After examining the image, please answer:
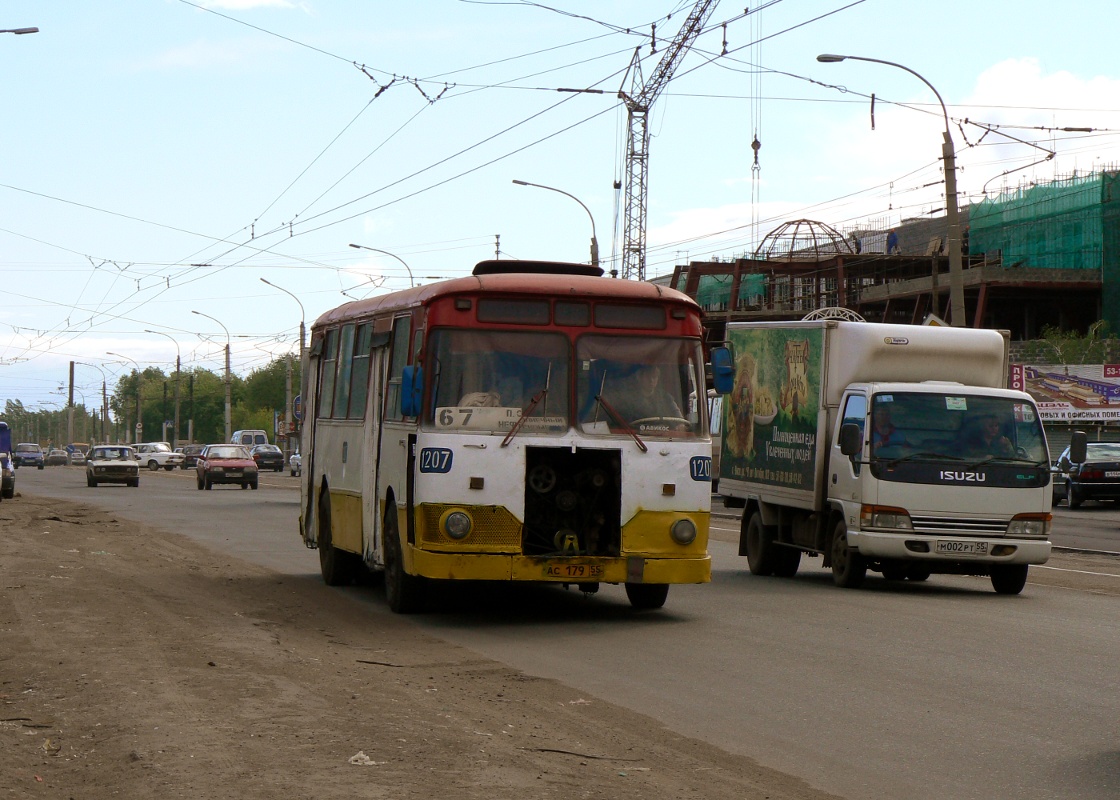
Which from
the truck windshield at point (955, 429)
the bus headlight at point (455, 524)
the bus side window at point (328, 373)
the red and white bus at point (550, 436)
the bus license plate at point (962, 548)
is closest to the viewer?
the bus headlight at point (455, 524)

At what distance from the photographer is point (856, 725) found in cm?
827

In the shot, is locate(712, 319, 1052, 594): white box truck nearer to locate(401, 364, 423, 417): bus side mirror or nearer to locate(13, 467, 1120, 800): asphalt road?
locate(13, 467, 1120, 800): asphalt road

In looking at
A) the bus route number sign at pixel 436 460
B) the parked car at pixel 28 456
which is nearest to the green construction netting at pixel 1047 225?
the bus route number sign at pixel 436 460

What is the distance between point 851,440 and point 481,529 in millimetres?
5412

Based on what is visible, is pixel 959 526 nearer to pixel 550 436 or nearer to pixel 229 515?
pixel 550 436

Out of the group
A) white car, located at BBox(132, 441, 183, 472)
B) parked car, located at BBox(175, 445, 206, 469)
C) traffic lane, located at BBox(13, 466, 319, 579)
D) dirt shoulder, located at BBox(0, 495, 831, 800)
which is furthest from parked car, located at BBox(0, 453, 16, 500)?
parked car, located at BBox(175, 445, 206, 469)

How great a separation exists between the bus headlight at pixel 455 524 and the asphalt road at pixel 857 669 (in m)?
0.79

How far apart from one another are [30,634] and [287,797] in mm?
5738

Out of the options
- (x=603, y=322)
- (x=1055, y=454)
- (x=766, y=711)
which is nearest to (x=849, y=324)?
(x=603, y=322)

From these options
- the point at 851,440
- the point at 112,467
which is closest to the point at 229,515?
the point at 851,440

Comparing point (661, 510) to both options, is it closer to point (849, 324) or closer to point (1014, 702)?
point (1014, 702)

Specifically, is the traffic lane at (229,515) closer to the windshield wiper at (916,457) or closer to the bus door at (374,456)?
the bus door at (374,456)

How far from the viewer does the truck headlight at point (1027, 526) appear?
1616 cm

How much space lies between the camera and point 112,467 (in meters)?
56.4
